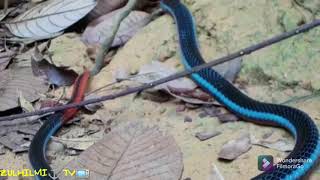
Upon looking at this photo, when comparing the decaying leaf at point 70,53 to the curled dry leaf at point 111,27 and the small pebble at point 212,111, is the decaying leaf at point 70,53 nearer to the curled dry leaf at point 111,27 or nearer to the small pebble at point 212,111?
the curled dry leaf at point 111,27

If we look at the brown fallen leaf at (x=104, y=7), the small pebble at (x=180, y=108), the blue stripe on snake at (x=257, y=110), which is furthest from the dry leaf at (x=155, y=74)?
the brown fallen leaf at (x=104, y=7)

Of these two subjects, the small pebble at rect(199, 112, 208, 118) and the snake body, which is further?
the small pebble at rect(199, 112, 208, 118)

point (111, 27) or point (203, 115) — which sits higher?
point (111, 27)

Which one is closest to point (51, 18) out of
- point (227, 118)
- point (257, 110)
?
point (227, 118)

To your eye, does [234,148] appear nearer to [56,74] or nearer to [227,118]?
[227,118]

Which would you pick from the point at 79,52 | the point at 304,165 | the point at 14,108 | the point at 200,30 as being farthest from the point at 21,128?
the point at 304,165

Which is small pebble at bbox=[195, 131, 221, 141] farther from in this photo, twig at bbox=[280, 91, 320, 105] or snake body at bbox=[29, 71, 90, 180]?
snake body at bbox=[29, 71, 90, 180]

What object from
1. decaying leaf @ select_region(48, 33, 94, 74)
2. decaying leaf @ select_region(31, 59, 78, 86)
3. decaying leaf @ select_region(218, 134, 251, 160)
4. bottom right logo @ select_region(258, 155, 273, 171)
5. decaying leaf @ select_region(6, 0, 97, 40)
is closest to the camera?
bottom right logo @ select_region(258, 155, 273, 171)

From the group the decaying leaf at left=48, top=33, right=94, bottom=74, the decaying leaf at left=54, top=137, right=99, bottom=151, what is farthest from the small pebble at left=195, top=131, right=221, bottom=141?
the decaying leaf at left=48, top=33, right=94, bottom=74
